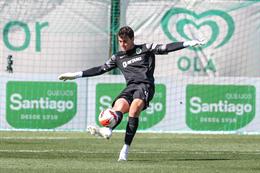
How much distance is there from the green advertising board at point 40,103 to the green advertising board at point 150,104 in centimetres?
64

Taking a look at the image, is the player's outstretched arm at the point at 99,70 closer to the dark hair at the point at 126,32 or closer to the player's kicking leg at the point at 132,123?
the dark hair at the point at 126,32

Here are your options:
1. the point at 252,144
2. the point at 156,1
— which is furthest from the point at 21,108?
the point at 252,144

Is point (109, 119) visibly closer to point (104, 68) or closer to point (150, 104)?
point (104, 68)

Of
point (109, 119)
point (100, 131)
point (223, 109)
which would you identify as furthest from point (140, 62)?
point (223, 109)

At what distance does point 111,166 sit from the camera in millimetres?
12023

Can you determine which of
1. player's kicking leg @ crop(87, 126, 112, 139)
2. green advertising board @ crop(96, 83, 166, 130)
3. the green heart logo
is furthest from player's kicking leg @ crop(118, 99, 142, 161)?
the green heart logo

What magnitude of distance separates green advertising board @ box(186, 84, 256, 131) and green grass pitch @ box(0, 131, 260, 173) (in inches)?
35.3

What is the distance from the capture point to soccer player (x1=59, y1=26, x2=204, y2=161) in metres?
13.4

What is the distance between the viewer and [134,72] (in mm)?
14000

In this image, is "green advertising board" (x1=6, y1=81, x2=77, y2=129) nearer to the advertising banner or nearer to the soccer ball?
the advertising banner

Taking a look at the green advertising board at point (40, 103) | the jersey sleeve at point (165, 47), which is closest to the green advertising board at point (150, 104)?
the green advertising board at point (40, 103)

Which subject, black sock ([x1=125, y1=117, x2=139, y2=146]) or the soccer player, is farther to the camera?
the soccer player

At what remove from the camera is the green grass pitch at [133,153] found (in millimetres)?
11844

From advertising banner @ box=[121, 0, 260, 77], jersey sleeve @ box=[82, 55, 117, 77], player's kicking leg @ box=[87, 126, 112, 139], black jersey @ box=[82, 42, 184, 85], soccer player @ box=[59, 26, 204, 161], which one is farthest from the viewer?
advertising banner @ box=[121, 0, 260, 77]
